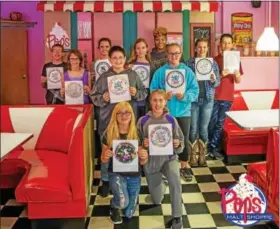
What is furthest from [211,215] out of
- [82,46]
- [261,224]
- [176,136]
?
[82,46]

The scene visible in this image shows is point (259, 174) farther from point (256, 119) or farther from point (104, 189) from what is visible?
point (104, 189)

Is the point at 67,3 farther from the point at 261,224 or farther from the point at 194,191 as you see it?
the point at 261,224

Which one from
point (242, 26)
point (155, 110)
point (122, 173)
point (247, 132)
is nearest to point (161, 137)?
point (155, 110)

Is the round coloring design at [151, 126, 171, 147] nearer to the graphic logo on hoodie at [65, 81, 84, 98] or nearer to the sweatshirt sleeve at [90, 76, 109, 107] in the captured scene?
the sweatshirt sleeve at [90, 76, 109, 107]

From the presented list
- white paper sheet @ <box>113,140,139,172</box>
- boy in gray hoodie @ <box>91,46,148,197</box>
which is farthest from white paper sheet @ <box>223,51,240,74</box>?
white paper sheet @ <box>113,140,139,172</box>

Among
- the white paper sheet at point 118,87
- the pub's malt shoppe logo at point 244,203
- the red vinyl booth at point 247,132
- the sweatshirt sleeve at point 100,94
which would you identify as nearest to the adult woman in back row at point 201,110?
the red vinyl booth at point 247,132

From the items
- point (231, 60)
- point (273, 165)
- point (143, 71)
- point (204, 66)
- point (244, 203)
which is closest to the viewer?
point (244, 203)

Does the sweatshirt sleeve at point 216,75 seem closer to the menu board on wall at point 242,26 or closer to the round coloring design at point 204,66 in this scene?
the round coloring design at point 204,66

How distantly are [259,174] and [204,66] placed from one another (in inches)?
46.6

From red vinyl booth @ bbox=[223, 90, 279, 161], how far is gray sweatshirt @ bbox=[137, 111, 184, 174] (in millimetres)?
1379

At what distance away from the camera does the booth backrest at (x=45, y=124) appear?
356 cm

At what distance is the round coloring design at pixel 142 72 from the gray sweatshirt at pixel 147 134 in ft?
2.35

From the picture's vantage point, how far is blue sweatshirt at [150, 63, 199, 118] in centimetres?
358

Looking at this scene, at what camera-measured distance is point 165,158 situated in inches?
119
